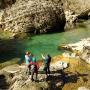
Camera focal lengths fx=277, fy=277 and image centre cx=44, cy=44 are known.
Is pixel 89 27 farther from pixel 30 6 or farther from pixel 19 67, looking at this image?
pixel 19 67

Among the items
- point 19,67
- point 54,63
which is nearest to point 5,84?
point 19,67

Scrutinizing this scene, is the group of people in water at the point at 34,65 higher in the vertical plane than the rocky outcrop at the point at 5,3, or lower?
lower

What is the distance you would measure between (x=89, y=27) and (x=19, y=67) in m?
34.6

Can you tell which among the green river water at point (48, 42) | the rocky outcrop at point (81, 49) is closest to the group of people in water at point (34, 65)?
the rocky outcrop at point (81, 49)

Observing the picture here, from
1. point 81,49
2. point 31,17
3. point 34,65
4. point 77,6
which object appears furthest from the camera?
point 77,6

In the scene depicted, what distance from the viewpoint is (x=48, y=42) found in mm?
53594

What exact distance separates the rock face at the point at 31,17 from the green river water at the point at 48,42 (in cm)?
312

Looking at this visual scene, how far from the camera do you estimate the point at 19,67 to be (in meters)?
36.4

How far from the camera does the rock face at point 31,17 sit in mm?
61219

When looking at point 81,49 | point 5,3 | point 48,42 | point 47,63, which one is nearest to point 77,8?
point 5,3

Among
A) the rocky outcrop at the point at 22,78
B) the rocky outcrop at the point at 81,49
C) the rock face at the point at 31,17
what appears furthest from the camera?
the rock face at the point at 31,17

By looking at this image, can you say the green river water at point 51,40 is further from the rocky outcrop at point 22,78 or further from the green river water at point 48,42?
the rocky outcrop at point 22,78

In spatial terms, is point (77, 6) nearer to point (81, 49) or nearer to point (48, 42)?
point (48, 42)

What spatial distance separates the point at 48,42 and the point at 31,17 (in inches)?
412
